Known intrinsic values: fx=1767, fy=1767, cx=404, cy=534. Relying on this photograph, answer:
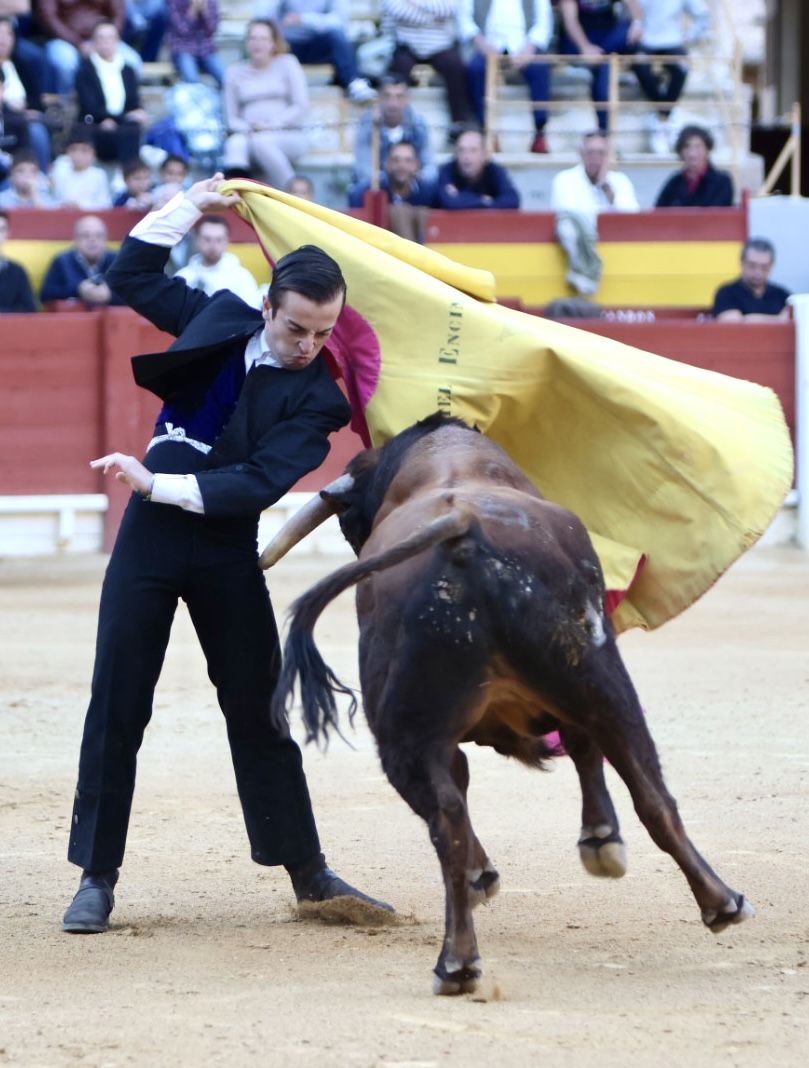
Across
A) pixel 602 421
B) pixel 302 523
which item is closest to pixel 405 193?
pixel 602 421

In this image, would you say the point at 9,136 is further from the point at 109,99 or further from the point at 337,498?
the point at 337,498

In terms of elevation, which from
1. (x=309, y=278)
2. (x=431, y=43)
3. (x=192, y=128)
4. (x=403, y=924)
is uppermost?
(x=431, y=43)

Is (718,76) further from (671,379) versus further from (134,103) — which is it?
(671,379)

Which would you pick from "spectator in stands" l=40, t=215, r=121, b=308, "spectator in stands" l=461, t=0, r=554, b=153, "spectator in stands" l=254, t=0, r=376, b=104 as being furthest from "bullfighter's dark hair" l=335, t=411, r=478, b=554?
"spectator in stands" l=461, t=0, r=554, b=153

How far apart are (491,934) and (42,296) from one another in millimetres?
6771

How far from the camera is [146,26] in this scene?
1179 centimetres

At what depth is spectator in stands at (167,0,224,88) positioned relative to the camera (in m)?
11.3

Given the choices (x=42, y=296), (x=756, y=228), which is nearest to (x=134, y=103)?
(x=42, y=296)

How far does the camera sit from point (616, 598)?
3.56m

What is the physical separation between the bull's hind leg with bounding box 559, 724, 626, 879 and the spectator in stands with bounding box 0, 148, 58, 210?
7466mm

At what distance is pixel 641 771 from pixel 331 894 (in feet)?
2.71

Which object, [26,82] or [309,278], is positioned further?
[26,82]

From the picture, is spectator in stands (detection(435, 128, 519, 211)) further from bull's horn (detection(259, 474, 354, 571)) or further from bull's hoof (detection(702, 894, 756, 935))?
bull's hoof (detection(702, 894, 756, 935))

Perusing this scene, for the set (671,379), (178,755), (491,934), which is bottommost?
(178,755)
